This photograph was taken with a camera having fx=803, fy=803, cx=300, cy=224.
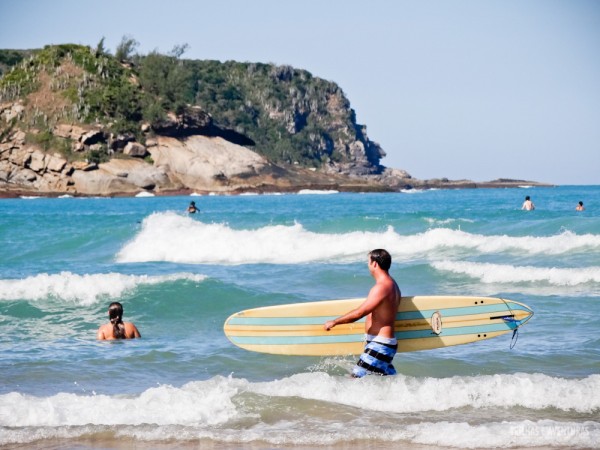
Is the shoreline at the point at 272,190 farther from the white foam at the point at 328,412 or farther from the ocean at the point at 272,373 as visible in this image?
the white foam at the point at 328,412

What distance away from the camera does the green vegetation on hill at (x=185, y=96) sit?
92125mm

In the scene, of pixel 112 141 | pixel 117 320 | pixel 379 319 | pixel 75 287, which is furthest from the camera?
pixel 112 141

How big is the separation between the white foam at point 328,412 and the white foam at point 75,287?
282 inches

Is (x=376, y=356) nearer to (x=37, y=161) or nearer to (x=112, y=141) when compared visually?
(x=37, y=161)

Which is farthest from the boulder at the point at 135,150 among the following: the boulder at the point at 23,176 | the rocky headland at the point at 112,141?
the boulder at the point at 23,176

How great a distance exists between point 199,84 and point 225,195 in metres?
71.7

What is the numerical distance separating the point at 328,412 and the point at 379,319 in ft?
3.30

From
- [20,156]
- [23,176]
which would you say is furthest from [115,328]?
[20,156]

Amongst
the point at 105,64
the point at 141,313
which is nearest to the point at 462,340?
the point at 141,313

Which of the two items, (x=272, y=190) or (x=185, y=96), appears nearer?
(x=272, y=190)

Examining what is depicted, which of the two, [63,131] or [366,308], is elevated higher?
[63,131]

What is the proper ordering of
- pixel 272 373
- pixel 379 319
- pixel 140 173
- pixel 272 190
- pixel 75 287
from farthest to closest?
pixel 272 190 < pixel 140 173 < pixel 75 287 < pixel 272 373 < pixel 379 319

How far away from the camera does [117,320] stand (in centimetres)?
1073

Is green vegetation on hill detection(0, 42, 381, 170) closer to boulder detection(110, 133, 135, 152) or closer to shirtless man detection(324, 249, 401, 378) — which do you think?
boulder detection(110, 133, 135, 152)
